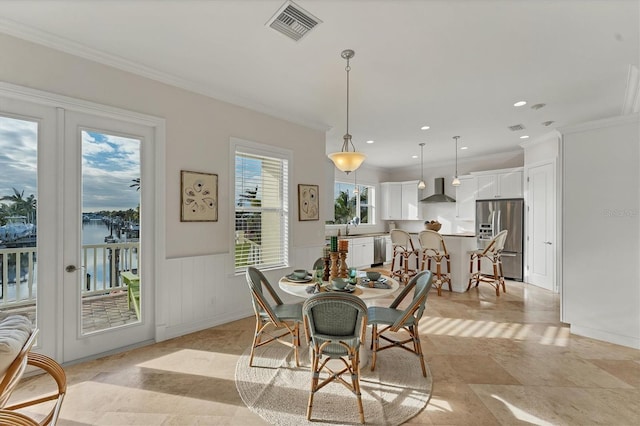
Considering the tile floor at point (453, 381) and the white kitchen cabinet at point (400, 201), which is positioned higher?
the white kitchen cabinet at point (400, 201)

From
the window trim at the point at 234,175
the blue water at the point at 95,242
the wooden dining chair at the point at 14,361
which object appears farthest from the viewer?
the window trim at the point at 234,175

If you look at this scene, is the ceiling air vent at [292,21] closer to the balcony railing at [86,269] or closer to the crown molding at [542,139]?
the balcony railing at [86,269]

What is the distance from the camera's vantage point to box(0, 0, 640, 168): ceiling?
217cm

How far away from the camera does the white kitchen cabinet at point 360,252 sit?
718 cm

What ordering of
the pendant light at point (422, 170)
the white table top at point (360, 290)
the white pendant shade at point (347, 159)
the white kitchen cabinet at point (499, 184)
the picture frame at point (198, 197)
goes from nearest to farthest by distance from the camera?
the white table top at point (360, 290)
the white pendant shade at point (347, 159)
the picture frame at point (198, 197)
the white kitchen cabinet at point (499, 184)
the pendant light at point (422, 170)

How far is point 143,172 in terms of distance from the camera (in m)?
3.12

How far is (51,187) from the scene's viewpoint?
8.50 ft

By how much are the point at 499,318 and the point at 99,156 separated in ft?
16.9

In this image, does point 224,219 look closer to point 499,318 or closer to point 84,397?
point 84,397

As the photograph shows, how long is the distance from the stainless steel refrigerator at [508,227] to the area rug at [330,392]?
4.61 m

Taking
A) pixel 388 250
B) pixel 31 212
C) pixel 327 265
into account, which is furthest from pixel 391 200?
pixel 31 212

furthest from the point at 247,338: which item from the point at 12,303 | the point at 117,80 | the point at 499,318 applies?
the point at 499,318

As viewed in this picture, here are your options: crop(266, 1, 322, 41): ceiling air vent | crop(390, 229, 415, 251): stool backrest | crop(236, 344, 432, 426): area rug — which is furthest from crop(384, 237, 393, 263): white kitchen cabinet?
crop(266, 1, 322, 41): ceiling air vent

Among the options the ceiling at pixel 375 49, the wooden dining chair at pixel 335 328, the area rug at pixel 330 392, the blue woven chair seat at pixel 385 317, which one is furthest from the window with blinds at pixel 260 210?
the wooden dining chair at pixel 335 328
